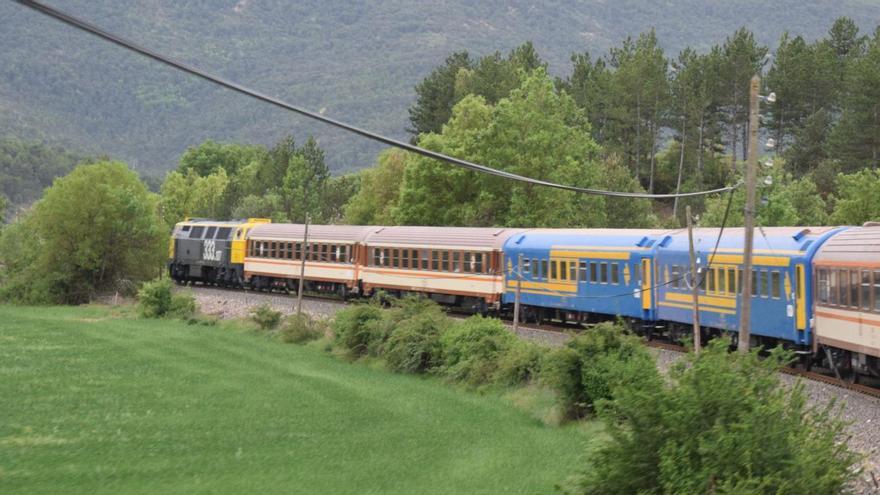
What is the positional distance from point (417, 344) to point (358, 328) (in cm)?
410

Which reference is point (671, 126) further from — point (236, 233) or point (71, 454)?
point (71, 454)

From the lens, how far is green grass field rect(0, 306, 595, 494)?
19.2 m

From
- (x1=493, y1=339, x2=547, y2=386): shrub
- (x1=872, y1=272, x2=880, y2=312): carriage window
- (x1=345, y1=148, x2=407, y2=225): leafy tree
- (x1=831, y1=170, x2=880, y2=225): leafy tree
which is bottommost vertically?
(x1=493, y1=339, x2=547, y2=386): shrub

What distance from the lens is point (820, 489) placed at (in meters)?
13.4

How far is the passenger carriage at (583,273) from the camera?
110ft

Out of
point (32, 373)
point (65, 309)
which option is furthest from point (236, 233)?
point (32, 373)

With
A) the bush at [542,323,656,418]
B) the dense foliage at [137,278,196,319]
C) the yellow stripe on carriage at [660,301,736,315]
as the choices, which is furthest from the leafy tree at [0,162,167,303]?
the bush at [542,323,656,418]

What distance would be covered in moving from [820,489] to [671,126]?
7265cm

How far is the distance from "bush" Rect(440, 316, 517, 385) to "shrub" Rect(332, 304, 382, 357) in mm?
4822

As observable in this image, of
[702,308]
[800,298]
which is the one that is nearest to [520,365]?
[702,308]

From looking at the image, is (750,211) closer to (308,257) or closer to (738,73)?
(308,257)

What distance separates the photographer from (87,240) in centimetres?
6512

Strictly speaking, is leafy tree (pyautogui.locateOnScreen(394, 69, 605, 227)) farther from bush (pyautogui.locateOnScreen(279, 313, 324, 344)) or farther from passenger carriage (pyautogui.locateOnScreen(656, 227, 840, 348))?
passenger carriage (pyautogui.locateOnScreen(656, 227, 840, 348))

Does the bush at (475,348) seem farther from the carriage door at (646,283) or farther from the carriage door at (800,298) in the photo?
the carriage door at (800,298)
